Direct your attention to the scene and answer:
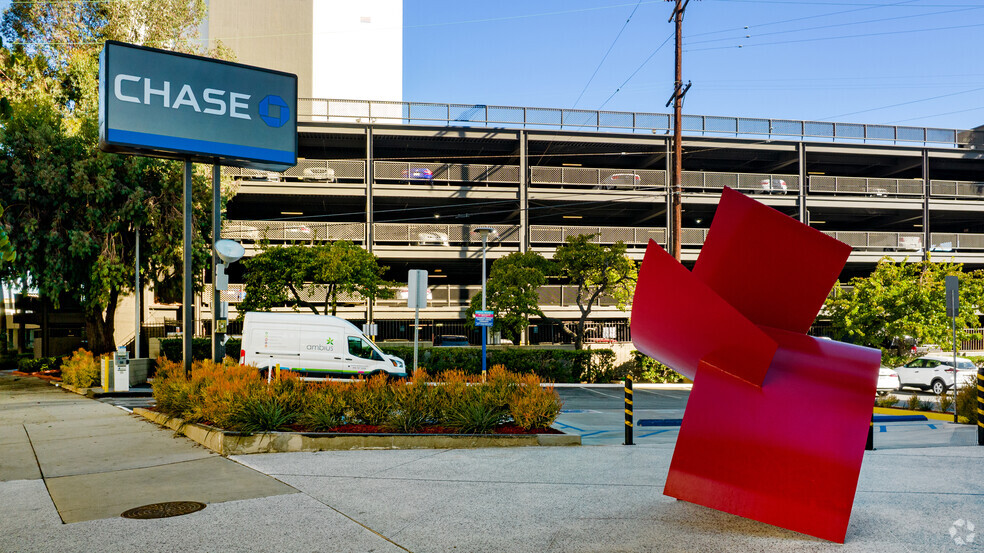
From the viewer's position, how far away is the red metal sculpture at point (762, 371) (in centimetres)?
564

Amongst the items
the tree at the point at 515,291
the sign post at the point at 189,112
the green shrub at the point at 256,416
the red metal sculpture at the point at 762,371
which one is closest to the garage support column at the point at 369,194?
the tree at the point at 515,291

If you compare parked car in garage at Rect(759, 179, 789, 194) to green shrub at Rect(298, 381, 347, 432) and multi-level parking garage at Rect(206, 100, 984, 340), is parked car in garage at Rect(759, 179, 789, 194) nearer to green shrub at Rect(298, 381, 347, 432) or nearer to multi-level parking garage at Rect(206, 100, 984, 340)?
multi-level parking garage at Rect(206, 100, 984, 340)

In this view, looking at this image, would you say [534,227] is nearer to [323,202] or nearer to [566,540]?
[323,202]

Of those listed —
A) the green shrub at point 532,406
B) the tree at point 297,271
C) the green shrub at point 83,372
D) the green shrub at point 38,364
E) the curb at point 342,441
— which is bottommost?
the green shrub at point 38,364

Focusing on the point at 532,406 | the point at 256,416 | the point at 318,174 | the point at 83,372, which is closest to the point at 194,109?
the point at 256,416

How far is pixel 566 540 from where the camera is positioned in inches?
216

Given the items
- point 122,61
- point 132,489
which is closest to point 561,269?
point 122,61

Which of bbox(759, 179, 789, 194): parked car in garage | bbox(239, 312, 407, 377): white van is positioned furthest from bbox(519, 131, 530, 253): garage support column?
bbox(239, 312, 407, 377): white van

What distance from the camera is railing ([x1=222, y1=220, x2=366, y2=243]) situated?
34.5m

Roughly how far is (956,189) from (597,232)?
77.8 feet

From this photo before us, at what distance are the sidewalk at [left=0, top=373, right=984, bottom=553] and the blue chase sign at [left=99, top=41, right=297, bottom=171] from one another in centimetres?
669

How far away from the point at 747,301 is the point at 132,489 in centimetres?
693

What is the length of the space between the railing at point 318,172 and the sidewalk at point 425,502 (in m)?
26.1

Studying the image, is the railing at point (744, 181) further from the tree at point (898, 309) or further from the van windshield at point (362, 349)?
the van windshield at point (362, 349)
